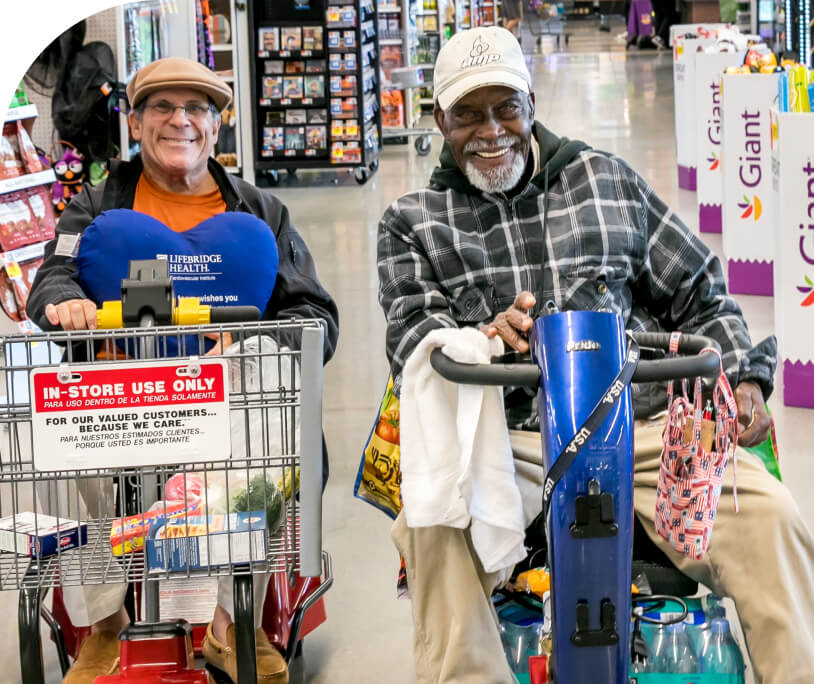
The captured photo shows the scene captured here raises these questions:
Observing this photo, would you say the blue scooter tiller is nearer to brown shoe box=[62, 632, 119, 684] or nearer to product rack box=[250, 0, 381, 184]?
brown shoe box=[62, 632, 119, 684]

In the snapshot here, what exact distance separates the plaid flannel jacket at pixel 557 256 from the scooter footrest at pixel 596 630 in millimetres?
724

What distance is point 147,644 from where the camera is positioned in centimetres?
241

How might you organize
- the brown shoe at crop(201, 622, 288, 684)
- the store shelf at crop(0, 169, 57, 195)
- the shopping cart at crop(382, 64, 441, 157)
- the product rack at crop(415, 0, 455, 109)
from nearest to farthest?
the brown shoe at crop(201, 622, 288, 684), the store shelf at crop(0, 169, 57, 195), the shopping cart at crop(382, 64, 441, 157), the product rack at crop(415, 0, 455, 109)

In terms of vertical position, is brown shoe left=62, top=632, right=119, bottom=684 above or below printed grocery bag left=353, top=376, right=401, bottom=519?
below

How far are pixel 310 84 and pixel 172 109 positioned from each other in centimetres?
802

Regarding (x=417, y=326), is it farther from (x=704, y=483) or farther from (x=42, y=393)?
(x=42, y=393)

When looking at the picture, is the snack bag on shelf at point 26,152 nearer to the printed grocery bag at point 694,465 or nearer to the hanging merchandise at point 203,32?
the hanging merchandise at point 203,32

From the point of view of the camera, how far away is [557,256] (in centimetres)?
269

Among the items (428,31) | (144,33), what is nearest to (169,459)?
(144,33)

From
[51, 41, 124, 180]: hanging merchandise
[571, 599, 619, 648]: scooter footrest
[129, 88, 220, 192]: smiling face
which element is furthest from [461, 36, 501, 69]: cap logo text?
[51, 41, 124, 180]: hanging merchandise

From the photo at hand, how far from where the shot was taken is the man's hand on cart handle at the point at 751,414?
2.53 metres

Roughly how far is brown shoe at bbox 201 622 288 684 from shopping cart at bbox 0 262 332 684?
460 millimetres

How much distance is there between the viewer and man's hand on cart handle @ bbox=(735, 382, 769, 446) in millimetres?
2525

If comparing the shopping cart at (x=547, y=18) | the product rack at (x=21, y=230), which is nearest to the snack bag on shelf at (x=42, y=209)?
the product rack at (x=21, y=230)
